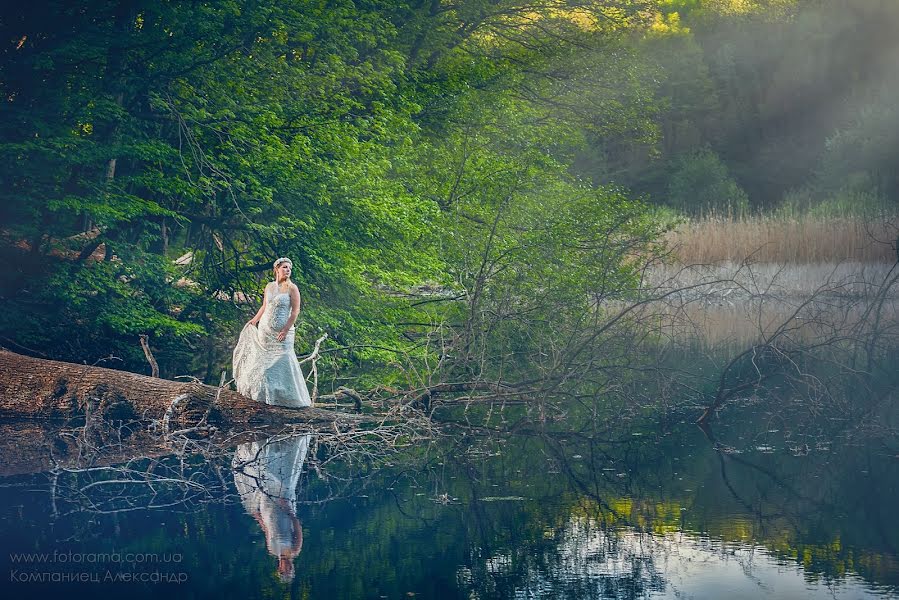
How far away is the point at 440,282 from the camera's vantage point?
1911 cm

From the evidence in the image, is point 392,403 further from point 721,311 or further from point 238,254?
point 721,311

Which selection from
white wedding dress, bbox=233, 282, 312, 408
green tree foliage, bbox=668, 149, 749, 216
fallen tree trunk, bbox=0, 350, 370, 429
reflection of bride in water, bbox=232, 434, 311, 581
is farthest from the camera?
green tree foliage, bbox=668, 149, 749, 216

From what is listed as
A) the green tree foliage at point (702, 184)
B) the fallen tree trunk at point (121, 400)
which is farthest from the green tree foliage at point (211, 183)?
the green tree foliage at point (702, 184)

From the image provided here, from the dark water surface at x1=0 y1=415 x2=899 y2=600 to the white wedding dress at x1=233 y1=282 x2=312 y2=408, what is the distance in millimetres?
640

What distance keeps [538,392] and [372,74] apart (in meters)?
7.92

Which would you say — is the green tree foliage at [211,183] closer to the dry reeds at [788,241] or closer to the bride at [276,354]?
the bride at [276,354]

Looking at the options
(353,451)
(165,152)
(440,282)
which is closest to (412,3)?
(440,282)

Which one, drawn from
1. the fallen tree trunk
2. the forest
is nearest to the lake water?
A: the fallen tree trunk

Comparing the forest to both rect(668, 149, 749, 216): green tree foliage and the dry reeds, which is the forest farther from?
rect(668, 149, 749, 216): green tree foliage

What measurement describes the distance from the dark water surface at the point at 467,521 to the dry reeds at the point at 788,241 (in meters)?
15.0

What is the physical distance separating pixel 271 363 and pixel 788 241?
17.4 m

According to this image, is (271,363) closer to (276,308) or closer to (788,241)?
(276,308)

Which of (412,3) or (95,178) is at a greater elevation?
(412,3)

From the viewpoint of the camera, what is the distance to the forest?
15.6 m
